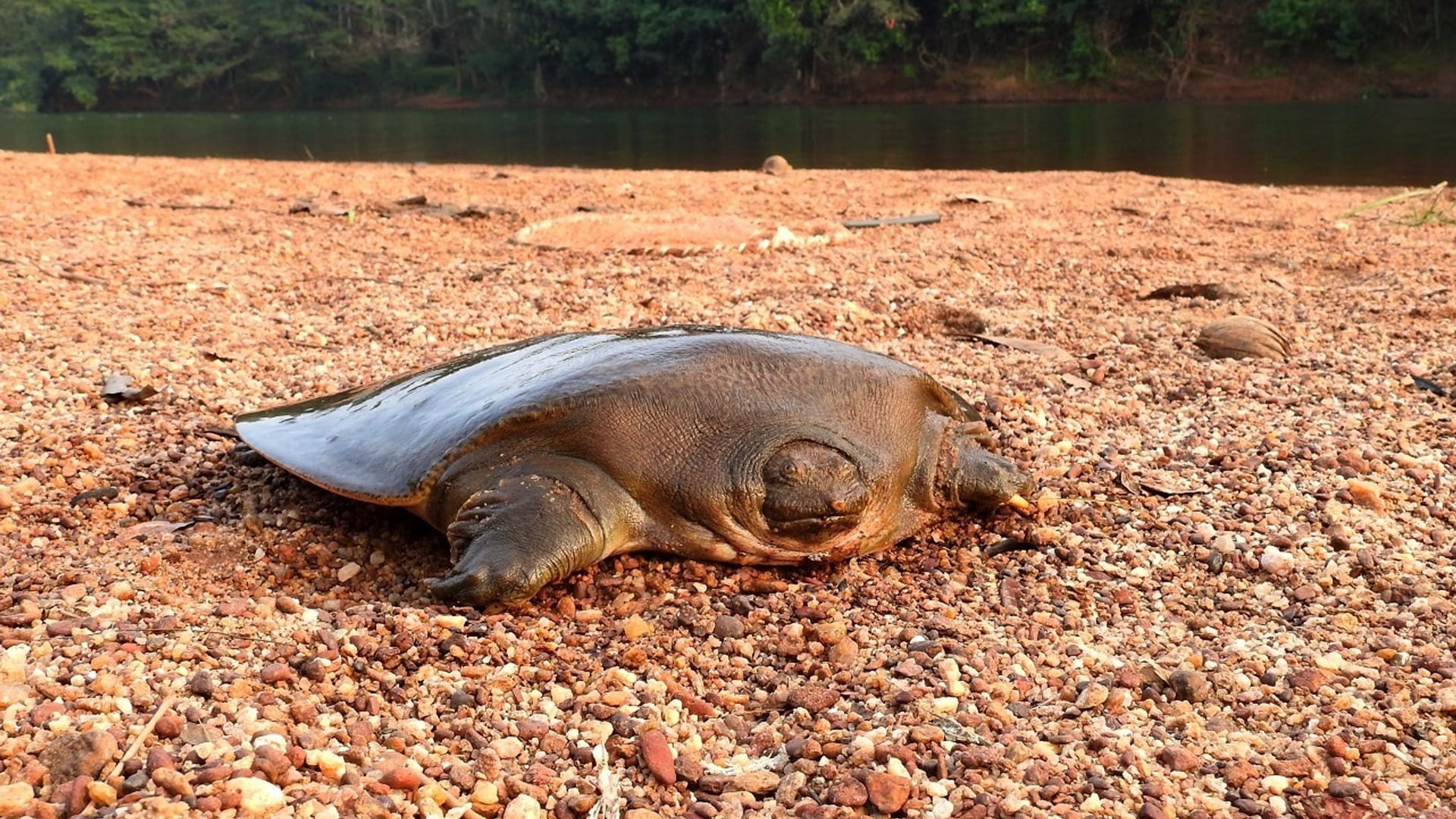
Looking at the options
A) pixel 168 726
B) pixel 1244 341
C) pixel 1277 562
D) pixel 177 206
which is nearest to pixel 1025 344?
pixel 1244 341

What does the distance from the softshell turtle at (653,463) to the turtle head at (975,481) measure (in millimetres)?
48

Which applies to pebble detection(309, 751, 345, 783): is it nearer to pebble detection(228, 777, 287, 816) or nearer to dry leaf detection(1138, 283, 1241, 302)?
pebble detection(228, 777, 287, 816)

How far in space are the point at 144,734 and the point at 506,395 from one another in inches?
40.3

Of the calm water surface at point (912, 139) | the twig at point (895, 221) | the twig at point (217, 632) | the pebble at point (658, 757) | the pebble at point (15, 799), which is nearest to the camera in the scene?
the pebble at point (15, 799)

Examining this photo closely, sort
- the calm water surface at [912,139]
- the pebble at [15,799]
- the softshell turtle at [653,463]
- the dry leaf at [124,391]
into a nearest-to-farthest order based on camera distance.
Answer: the pebble at [15,799]
the softshell turtle at [653,463]
the dry leaf at [124,391]
the calm water surface at [912,139]

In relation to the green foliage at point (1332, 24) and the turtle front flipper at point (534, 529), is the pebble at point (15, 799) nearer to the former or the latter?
the turtle front flipper at point (534, 529)

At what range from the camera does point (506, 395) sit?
2381 millimetres

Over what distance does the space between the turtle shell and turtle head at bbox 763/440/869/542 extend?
16 centimetres

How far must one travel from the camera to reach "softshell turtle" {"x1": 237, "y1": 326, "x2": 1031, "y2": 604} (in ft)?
7.26

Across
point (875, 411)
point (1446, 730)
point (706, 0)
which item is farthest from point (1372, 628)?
point (706, 0)

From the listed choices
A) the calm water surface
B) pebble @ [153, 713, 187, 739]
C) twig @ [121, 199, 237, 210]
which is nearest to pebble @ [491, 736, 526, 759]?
pebble @ [153, 713, 187, 739]

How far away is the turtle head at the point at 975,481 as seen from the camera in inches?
101

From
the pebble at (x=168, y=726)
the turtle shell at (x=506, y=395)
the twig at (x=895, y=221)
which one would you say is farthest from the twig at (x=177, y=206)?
the pebble at (x=168, y=726)

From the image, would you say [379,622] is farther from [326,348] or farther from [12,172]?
[12,172]
